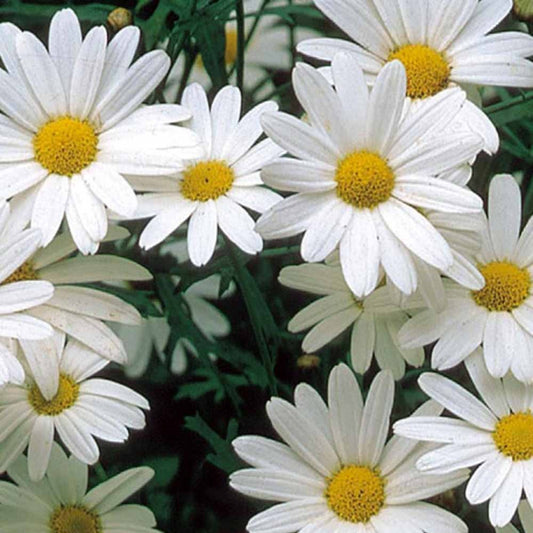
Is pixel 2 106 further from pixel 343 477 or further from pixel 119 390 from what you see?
pixel 343 477

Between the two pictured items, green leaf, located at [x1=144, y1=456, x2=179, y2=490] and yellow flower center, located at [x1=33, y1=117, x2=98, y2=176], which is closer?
yellow flower center, located at [x1=33, y1=117, x2=98, y2=176]

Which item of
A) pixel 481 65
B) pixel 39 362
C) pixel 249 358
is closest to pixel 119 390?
pixel 39 362

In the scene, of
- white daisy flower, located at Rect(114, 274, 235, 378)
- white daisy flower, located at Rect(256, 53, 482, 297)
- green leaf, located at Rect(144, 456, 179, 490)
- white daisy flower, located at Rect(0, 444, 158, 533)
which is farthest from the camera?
white daisy flower, located at Rect(114, 274, 235, 378)

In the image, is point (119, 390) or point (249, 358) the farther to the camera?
point (249, 358)

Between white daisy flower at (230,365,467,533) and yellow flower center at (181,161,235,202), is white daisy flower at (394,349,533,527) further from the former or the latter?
yellow flower center at (181,161,235,202)

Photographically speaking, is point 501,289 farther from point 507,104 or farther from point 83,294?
point 83,294

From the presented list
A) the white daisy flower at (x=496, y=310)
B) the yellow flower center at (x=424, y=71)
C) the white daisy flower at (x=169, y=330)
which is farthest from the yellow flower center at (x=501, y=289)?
the white daisy flower at (x=169, y=330)

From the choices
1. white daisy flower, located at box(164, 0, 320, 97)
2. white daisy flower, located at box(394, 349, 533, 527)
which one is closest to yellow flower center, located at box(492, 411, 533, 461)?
white daisy flower, located at box(394, 349, 533, 527)
